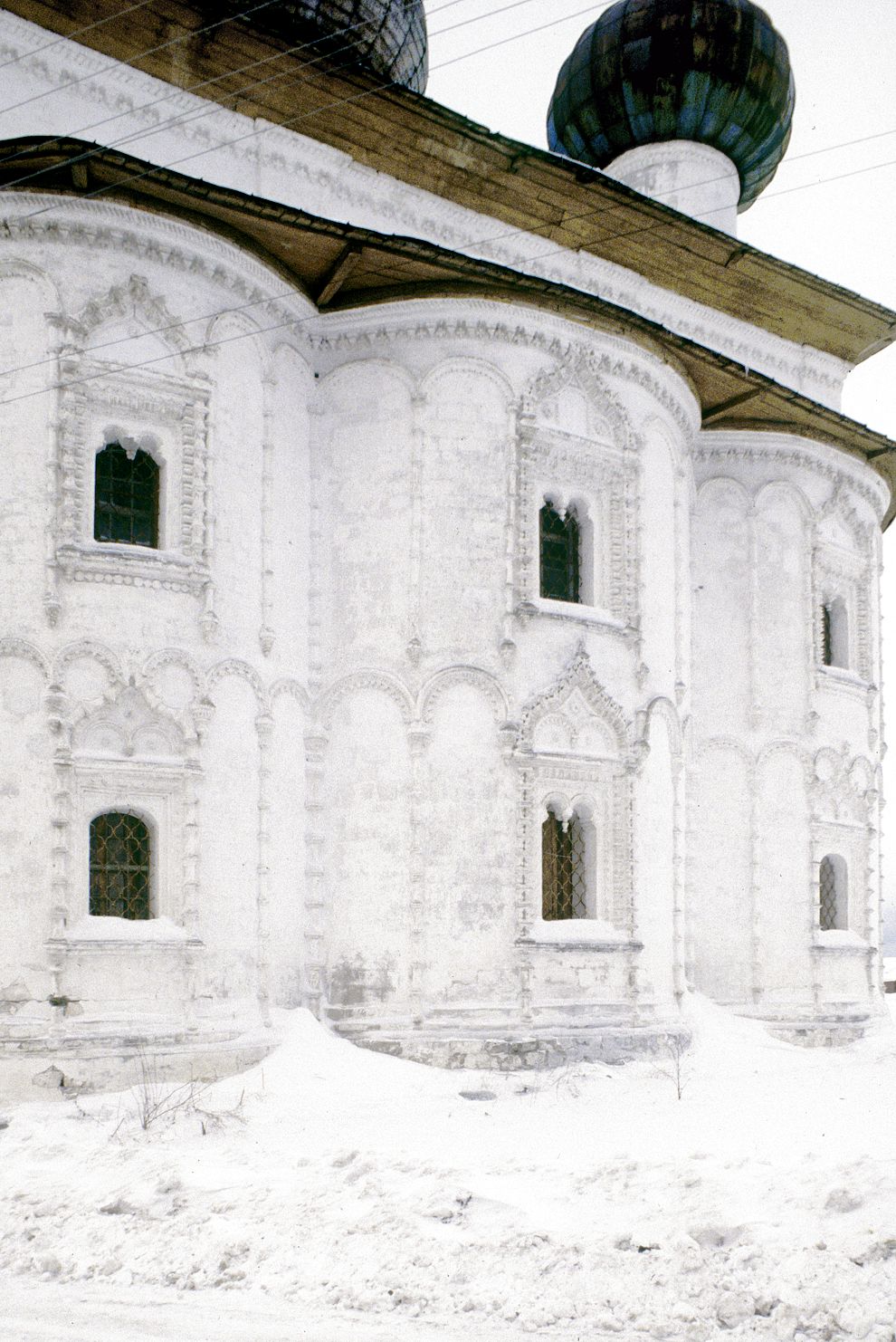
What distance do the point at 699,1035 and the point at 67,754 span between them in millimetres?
6749

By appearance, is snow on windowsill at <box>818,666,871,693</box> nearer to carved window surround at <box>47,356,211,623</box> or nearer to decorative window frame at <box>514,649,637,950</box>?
decorative window frame at <box>514,649,637,950</box>

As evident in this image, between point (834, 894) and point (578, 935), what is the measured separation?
16.6 ft

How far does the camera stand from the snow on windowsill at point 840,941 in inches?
628

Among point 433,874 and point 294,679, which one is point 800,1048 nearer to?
point 433,874

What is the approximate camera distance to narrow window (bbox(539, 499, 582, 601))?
13.7 m

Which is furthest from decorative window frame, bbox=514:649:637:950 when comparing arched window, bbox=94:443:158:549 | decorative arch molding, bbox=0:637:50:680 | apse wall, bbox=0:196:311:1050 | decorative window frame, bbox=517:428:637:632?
decorative arch molding, bbox=0:637:50:680

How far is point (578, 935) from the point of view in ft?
42.3

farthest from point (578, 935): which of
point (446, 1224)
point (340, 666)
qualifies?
point (446, 1224)

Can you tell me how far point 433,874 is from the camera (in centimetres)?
1241

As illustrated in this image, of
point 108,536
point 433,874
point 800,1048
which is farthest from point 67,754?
point 800,1048

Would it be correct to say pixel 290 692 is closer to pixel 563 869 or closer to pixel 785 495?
pixel 563 869

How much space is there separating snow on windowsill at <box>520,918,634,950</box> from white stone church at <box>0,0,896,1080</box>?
0.10ft

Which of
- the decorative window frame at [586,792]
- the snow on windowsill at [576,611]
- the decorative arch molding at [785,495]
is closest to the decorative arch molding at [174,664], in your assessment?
the decorative window frame at [586,792]

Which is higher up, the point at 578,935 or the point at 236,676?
the point at 236,676
